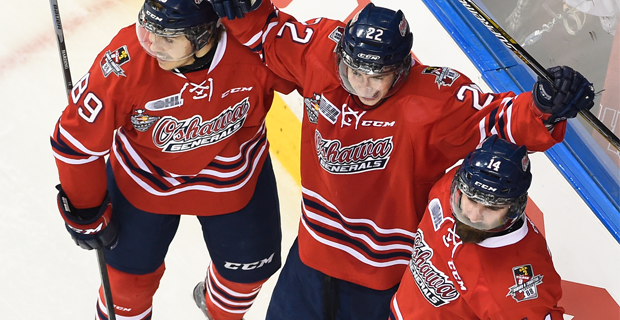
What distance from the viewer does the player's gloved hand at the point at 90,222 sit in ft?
8.16

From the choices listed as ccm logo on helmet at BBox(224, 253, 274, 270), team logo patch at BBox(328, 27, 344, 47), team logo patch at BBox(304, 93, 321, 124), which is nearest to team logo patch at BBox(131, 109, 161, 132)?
team logo patch at BBox(304, 93, 321, 124)

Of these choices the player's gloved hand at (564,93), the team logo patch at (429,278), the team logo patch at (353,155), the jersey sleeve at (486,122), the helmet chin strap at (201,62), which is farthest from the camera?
A: the helmet chin strap at (201,62)

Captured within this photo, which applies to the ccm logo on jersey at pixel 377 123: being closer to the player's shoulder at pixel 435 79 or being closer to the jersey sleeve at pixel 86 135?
the player's shoulder at pixel 435 79

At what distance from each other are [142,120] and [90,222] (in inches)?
16.5

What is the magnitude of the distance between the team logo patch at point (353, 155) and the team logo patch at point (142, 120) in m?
0.50

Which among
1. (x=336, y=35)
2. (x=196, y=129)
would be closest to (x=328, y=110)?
(x=336, y=35)

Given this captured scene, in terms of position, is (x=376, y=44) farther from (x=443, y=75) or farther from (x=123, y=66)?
(x=123, y=66)

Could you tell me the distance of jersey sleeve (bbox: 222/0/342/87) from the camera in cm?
218

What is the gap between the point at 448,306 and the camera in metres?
2.04

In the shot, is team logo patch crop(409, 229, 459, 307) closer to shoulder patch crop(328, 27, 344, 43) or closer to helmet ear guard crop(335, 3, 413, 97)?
helmet ear guard crop(335, 3, 413, 97)

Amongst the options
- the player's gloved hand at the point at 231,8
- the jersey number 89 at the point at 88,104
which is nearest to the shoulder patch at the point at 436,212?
the player's gloved hand at the point at 231,8

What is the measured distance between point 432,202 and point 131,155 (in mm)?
1025

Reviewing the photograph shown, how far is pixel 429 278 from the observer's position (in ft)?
6.77

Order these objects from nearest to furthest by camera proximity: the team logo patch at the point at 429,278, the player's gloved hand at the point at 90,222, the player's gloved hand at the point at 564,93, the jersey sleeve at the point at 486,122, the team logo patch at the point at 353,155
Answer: the player's gloved hand at the point at 564,93
the jersey sleeve at the point at 486,122
the team logo patch at the point at 429,278
the team logo patch at the point at 353,155
the player's gloved hand at the point at 90,222
